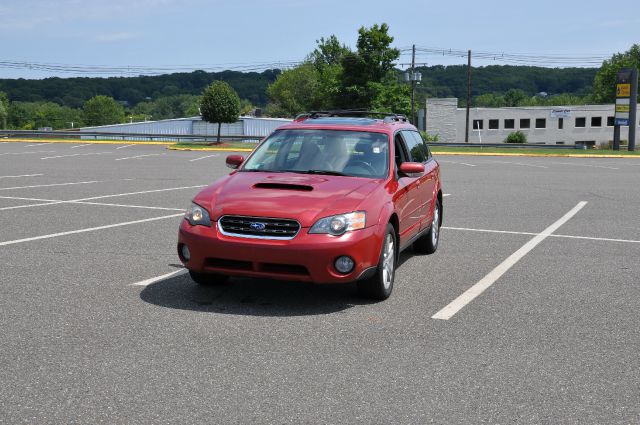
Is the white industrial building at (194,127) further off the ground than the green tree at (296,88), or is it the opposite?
the green tree at (296,88)

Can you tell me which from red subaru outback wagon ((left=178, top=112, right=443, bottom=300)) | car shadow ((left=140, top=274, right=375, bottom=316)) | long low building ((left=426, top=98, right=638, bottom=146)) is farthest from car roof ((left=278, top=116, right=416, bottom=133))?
long low building ((left=426, top=98, right=638, bottom=146))

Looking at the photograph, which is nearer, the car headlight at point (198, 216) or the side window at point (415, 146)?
the car headlight at point (198, 216)

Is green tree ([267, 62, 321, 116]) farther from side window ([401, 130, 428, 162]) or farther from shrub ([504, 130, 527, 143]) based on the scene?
side window ([401, 130, 428, 162])

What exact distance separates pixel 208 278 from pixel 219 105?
152 feet

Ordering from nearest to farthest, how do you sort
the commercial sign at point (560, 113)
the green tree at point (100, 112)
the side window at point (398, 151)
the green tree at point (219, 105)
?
the side window at point (398, 151), the green tree at point (219, 105), the commercial sign at point (560, 113), the green tree at point (100, 112)

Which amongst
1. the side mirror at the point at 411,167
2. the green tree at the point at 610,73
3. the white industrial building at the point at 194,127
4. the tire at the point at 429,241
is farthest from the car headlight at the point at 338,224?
the green tree at the point at 610,73

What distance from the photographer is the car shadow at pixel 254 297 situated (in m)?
6.45

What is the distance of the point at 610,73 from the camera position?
13162 cm

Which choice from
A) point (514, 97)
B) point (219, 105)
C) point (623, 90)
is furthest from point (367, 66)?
point (514, 97)

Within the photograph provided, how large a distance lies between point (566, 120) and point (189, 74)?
106990 millimetres

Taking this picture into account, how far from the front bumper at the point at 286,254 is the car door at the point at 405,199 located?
40.1 inches

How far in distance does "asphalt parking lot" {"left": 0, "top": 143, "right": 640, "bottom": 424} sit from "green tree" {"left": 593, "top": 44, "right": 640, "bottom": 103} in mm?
128813

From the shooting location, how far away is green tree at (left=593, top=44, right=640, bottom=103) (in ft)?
425

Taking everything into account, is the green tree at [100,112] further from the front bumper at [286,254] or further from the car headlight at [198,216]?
the front bumper at [286,254]
